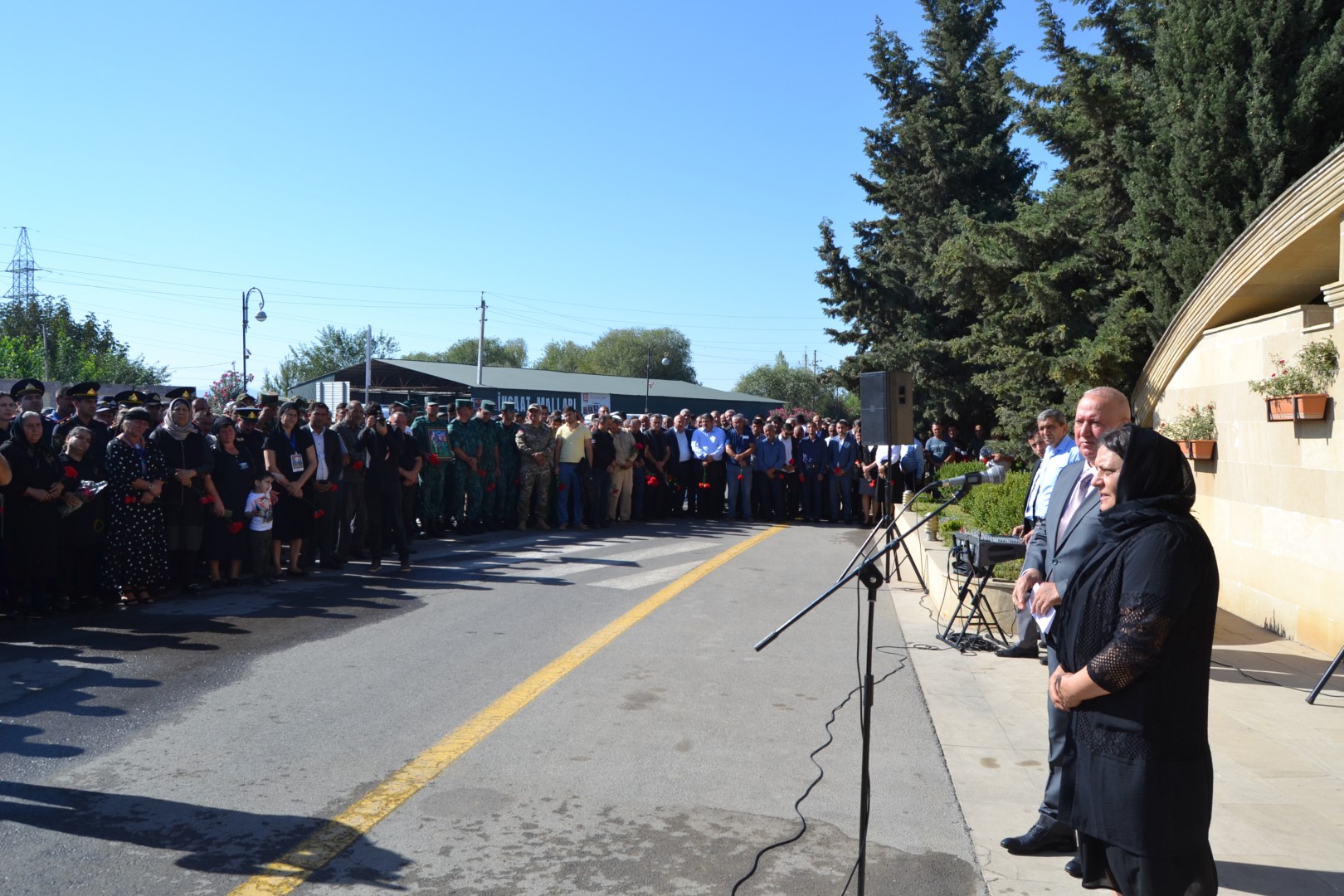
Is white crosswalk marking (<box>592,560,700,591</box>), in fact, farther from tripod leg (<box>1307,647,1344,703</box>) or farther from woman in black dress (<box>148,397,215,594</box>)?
A: tripod leg (<box>1307,647,1344,703</box>)

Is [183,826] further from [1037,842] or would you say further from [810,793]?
[1037,842]

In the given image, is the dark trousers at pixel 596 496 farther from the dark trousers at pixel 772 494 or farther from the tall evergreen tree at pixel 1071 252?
the tall evergreen tree at pixel 1071 252

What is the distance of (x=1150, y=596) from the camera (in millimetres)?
3059

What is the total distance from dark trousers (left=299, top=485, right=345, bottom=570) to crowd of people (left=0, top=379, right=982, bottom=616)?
0.02 meters

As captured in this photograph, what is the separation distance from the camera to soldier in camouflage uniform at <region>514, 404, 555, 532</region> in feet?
58.7

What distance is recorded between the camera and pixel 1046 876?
4.25 m

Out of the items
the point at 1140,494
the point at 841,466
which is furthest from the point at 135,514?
the point at 841,466

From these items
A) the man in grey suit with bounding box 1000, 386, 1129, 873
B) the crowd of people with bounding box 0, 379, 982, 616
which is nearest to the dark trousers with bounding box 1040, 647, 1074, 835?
the man in grey suit with bounding box 1000, 386, 1129, 873

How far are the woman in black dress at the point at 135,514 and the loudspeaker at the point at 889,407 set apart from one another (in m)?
7.36

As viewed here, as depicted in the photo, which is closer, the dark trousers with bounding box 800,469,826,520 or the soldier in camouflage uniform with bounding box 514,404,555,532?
the soldier in camouflage uniform with bounding box 514,404,555,532

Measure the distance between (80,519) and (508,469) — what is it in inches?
340

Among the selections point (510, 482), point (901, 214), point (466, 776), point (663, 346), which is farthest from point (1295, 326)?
point (663, 346)

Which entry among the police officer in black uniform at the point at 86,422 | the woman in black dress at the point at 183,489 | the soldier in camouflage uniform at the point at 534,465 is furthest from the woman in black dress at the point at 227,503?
the soldier in camouflage uniform at the point at 534,465

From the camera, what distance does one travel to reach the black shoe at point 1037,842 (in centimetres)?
446
